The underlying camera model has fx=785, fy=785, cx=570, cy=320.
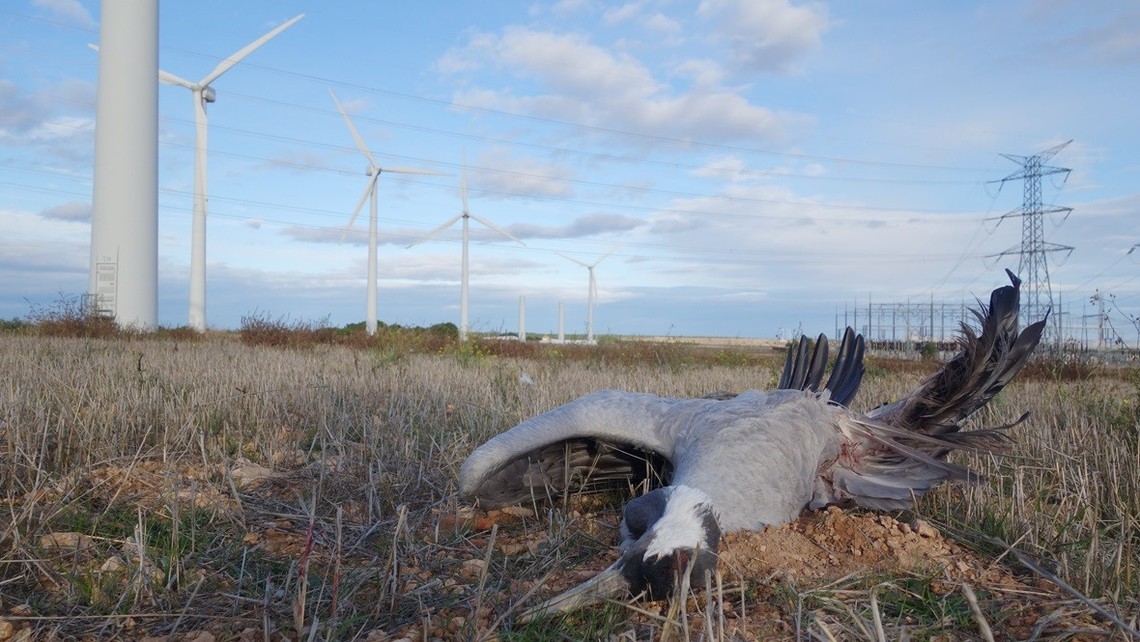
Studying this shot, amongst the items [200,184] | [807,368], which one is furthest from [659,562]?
[200,184]

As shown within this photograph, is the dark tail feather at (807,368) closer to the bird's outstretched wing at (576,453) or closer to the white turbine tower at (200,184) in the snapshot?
the bird's outstretched wing at (576,453)

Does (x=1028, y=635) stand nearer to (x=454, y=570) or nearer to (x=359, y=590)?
(x=454, y=570)

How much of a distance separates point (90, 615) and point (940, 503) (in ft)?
12.2

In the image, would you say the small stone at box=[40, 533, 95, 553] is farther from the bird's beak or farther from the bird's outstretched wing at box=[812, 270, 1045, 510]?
the bird's outstretched wing at box=[812, 270, 1045, 510]

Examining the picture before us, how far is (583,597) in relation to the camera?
2.43 meters

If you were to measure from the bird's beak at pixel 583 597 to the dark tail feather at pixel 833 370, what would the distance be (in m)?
2.16

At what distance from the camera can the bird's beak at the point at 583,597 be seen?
7.95 ft

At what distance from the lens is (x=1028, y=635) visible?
2.50m

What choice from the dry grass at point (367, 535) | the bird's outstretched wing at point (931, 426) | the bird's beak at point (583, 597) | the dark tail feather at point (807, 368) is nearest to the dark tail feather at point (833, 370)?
the dark tail feather at point (807, 368)

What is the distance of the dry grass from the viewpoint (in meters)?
2.52

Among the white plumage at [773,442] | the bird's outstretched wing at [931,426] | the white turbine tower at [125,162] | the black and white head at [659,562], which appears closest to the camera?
the black and white head at [659,562]

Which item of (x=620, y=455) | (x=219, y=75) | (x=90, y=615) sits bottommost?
(x=90, y=615)

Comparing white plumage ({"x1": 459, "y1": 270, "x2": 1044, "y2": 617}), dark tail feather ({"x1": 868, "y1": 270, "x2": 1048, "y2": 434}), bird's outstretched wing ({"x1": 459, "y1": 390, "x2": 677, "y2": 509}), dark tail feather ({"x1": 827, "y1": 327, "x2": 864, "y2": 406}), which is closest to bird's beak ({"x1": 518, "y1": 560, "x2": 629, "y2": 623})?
white plumage ({"x1": 459, "y1": 270, "x2": 1044, "y2": 617})

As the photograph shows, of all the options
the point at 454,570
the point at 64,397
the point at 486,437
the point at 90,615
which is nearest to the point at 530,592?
the point at 454,570
